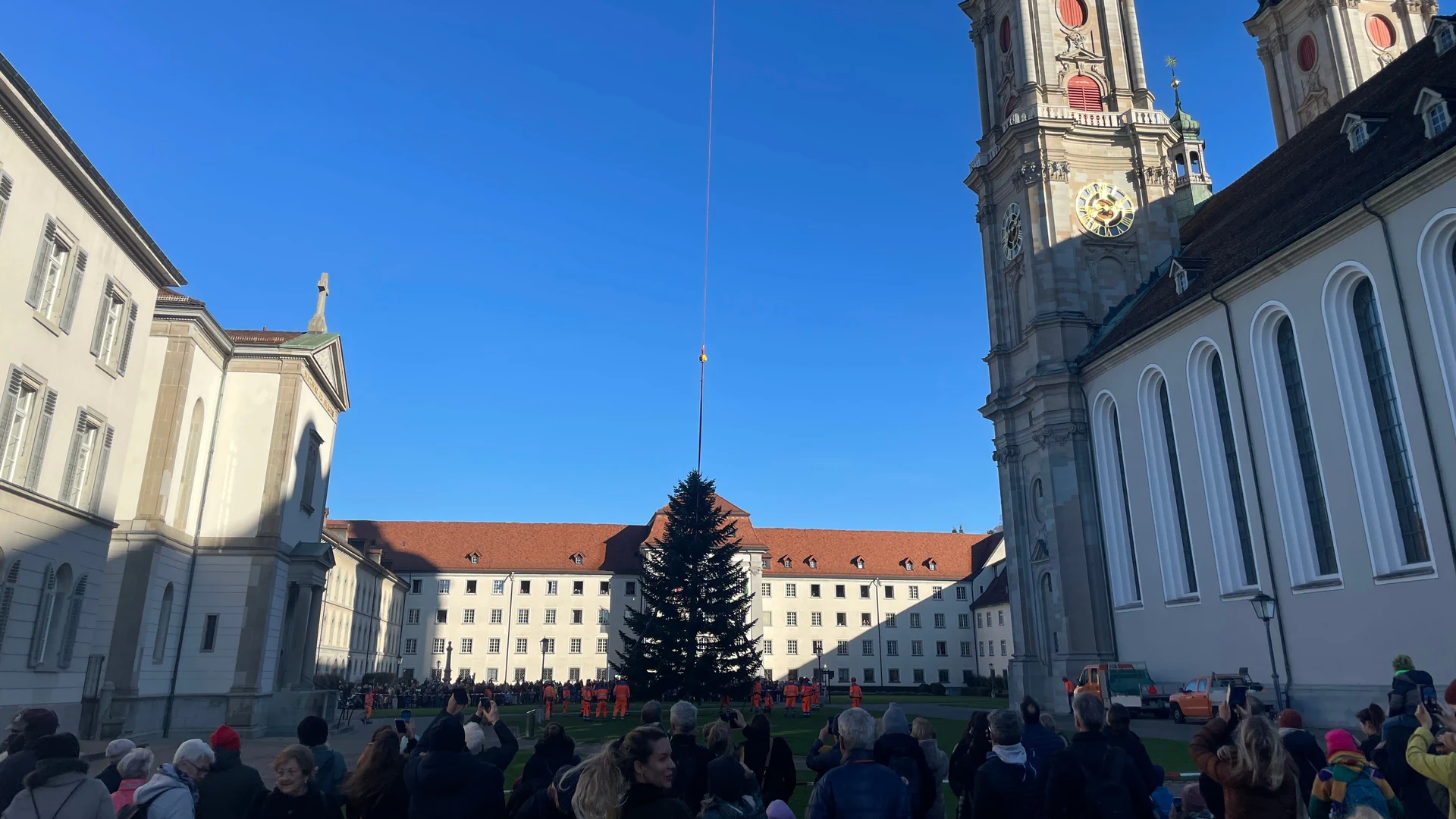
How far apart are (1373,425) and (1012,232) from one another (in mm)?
20022

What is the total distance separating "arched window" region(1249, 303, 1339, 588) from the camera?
2488 cm

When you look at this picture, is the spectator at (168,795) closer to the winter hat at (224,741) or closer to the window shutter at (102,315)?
the winter hat at (224,741)

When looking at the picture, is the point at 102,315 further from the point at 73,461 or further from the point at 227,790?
the point at 227,790

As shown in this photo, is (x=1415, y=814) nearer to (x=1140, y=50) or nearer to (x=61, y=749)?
(x=61, y=749)

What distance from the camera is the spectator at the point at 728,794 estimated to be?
4.88m

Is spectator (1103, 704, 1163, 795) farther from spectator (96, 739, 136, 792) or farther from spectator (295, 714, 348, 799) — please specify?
spectator (96, 739, 136, 792)

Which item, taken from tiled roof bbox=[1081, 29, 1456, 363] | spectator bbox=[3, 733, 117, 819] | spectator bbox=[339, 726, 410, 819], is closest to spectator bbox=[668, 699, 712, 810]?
spectator bbox=[339, 726, 410, 819]

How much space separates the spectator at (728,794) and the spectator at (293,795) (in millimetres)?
2326

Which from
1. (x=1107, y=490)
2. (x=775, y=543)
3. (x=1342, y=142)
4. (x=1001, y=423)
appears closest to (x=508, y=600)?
(x=775, y=543)

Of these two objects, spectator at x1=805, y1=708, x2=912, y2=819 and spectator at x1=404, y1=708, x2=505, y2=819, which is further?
spectator at x1=404, y1=708, x2=505, y2=819

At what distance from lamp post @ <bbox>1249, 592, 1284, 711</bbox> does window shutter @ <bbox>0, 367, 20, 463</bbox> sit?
29.4m

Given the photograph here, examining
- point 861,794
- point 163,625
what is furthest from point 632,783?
point 163,625

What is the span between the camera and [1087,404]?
35781 millimetres

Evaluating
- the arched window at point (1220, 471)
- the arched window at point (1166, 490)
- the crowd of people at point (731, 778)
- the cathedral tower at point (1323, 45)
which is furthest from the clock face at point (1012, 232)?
the crowd of people at point (731, 778)
